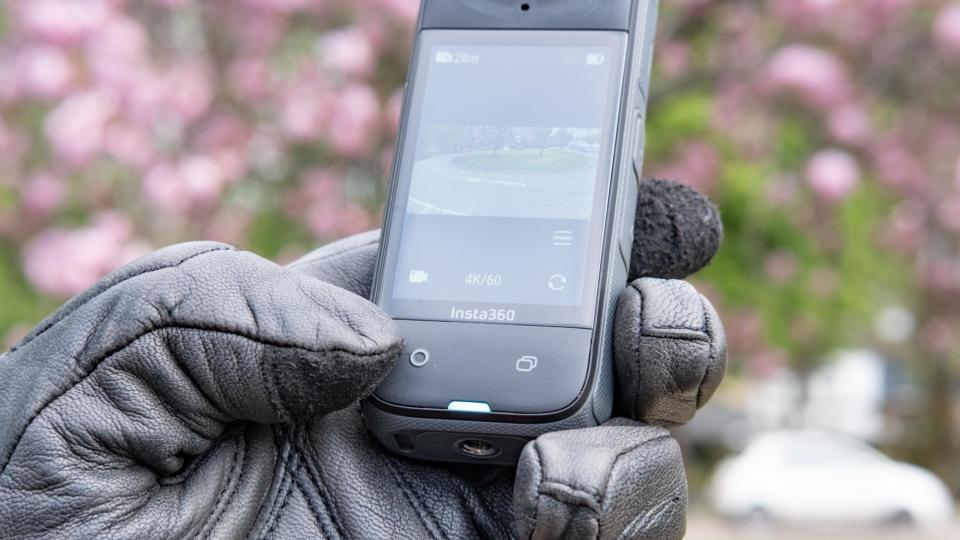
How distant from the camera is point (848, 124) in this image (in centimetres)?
333

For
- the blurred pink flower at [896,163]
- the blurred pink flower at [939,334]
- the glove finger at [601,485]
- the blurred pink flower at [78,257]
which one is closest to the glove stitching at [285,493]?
the glove finger at [601,485]

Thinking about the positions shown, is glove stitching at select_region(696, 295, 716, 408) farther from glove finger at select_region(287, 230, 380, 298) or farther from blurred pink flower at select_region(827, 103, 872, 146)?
blurred pink flower at select_region(827, 103, 872, 146)

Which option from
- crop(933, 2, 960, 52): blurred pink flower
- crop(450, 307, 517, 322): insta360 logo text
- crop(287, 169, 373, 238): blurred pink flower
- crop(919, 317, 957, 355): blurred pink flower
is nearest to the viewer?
crop(450, 307, 517, 322): insta360 logo text

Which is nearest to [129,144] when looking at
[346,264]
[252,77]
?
[252,77]

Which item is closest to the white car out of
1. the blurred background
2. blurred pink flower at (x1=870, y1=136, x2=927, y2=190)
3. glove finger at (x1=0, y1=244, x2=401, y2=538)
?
the blurred background

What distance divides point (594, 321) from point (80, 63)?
2.20 m

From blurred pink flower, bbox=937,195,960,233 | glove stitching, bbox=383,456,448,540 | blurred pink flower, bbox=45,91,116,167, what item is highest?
blurred pink flower, bbox=45,91,116,167

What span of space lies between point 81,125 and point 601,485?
2.22 m

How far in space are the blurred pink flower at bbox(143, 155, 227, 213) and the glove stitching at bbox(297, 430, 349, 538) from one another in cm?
195

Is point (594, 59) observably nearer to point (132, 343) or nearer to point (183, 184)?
point (132, 343)

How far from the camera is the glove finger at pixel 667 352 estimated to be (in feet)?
3.15

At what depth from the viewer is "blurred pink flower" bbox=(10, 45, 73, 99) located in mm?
2760

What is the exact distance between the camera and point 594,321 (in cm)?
104

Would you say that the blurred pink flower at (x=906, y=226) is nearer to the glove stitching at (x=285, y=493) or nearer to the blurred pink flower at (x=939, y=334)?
the glove stitching at (x=285, y=493)
